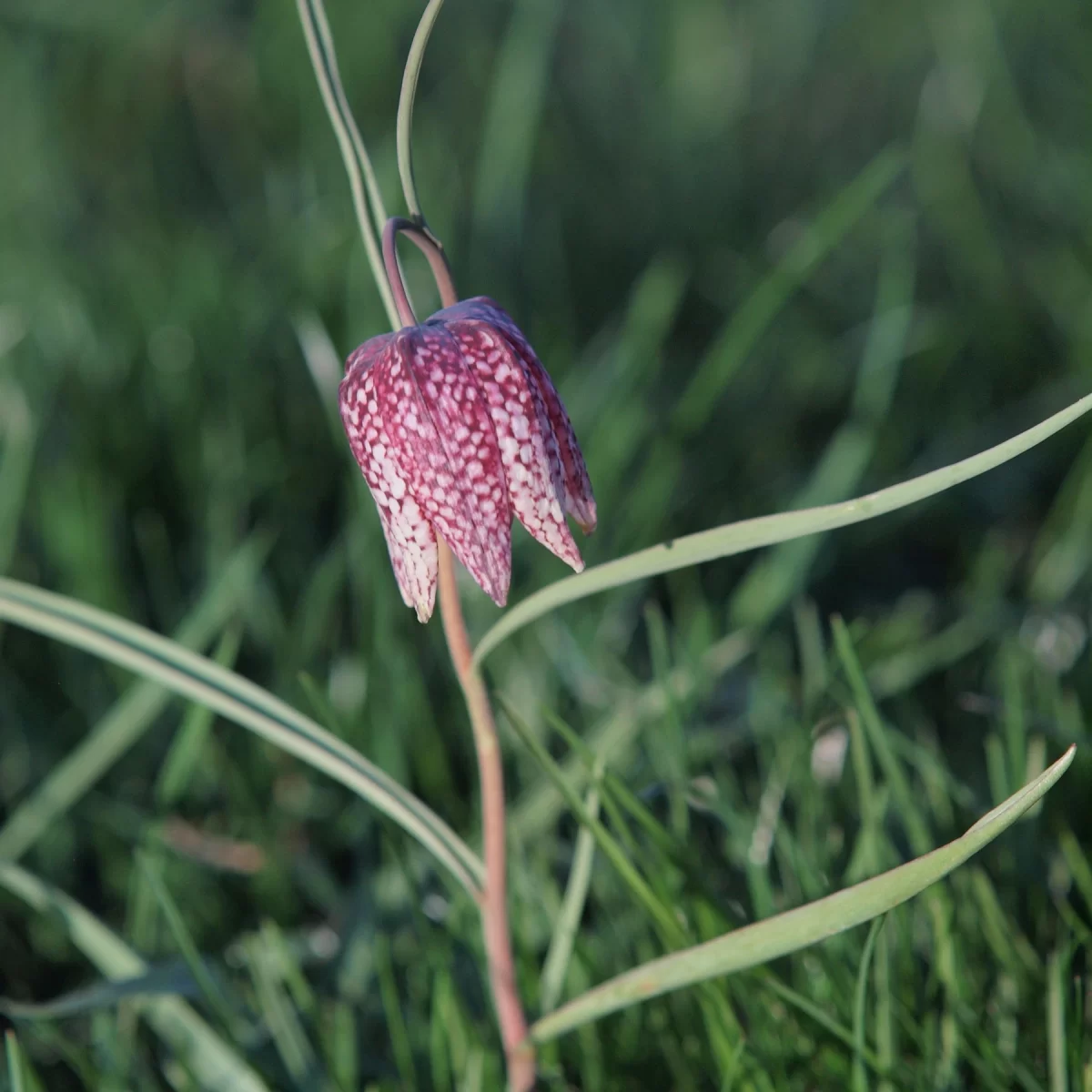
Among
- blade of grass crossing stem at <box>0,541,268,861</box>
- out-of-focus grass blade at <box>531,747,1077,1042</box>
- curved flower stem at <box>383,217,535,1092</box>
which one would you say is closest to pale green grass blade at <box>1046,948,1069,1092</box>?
out-of-focus grass blade at <box>531,747,1077,1042</box>

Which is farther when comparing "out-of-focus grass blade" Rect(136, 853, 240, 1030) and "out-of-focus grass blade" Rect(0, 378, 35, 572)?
"out-of-focus grass blade" Rect(0, 378, 35, 572)

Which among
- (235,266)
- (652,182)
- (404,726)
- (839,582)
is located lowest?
(404,726)

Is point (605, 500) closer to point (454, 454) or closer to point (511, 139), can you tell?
point (511, 139)

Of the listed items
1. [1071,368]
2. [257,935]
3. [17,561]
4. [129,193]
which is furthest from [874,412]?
[129,193]

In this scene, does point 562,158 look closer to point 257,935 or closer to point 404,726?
point 404,726

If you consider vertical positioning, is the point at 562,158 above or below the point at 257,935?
above

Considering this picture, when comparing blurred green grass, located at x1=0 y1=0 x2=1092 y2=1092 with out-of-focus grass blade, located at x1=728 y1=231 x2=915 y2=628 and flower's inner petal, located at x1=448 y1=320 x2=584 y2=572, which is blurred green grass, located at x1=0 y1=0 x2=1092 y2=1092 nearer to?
out-of-focus grass blade, located at x1=728 y1=231 x2=915 y2=628
